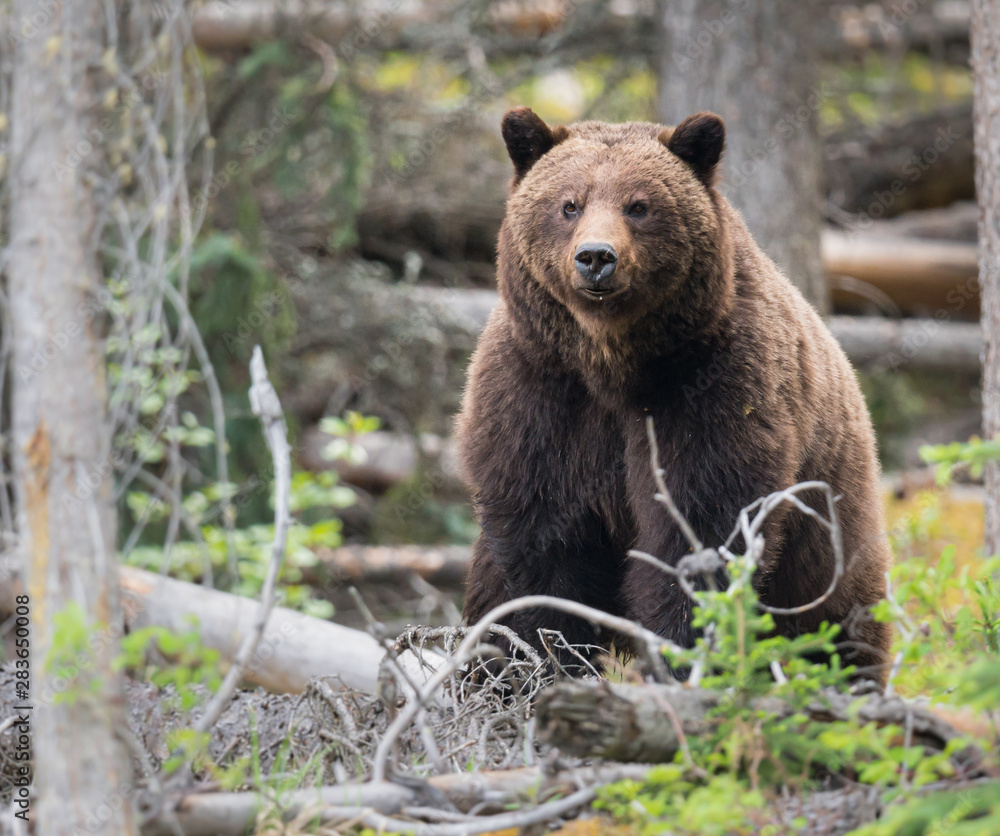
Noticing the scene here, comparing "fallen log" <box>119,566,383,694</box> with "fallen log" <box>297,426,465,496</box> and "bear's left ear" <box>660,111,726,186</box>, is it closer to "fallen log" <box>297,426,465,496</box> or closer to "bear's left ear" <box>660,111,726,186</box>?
"bear's left ear" <box>660,111,726,186</box>

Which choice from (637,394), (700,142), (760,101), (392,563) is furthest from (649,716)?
(392,563)

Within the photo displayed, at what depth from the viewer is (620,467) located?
4.08 meters

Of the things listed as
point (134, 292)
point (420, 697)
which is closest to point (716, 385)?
point (420, 697)

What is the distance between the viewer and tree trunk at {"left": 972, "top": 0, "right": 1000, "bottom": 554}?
4.82 metres

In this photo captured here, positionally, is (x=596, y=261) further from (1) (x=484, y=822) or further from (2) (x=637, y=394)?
(1) (x=484, y=822)

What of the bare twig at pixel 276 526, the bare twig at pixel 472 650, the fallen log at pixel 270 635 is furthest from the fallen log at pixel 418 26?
the bare twig at pixel 472 650

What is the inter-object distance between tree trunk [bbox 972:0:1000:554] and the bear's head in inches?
59.6

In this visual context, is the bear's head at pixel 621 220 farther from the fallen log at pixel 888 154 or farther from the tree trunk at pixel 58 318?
the fallen log at pixel 888 154

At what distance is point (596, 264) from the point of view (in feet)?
12.3

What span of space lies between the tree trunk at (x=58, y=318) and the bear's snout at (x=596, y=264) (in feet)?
8.31

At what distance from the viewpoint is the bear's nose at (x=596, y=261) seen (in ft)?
12.2

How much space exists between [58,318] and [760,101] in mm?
5141

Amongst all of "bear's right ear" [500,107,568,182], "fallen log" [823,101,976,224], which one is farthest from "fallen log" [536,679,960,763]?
"fallen log" [823,101,976,224]

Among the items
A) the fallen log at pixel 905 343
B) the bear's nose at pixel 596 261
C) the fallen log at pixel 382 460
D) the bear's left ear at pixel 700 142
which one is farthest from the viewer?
the fallen log at pixel 905 343
